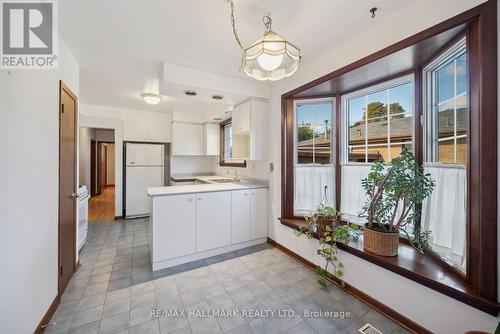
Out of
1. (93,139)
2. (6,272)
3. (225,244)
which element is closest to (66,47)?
(6,272)

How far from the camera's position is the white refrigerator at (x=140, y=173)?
14.3ft

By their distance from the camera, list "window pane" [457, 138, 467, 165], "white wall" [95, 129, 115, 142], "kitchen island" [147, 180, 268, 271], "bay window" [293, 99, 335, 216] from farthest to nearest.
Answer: "white wall" [95, 129, 115, 142]
"bay window" [293, 99, 335, 216]
"kitchen island" [147, 180, 268, 271]
"window pane" [457, 138, 467, 165]

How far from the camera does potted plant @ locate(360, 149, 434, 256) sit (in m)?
1.56

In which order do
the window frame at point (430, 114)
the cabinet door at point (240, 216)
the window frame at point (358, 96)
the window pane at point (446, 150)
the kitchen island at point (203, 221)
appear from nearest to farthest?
the window pane at point (446, 150)
the window frame at point (430, 114)
the window frame at point (358, 96)
the kitchen island at point (203, 221)
the cabinet door at point (240, 216)

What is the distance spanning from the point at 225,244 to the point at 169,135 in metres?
3.16

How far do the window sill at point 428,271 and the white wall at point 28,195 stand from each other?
244 centimetres

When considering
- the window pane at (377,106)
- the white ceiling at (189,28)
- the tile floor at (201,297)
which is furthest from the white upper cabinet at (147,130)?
the window pane at (377,106)

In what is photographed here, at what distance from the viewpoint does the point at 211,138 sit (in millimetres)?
4805

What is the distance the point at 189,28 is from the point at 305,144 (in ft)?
5.99

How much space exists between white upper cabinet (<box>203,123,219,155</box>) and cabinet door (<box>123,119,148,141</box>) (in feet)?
4.30

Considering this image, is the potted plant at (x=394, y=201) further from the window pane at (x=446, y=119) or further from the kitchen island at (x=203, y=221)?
the kitchen island at (x=203, y=221)

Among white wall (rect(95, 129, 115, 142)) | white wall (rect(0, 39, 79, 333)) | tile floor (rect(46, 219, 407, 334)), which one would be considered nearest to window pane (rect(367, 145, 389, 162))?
tile floor (rect(46, 219, 407, 334))

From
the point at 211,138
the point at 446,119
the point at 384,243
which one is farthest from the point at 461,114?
the point at 211,138

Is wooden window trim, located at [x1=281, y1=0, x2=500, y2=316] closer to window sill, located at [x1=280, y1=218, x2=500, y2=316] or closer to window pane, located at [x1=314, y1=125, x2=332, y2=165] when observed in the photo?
window sill, located at [x1=280, y1=218, x2=500, y2=316]
